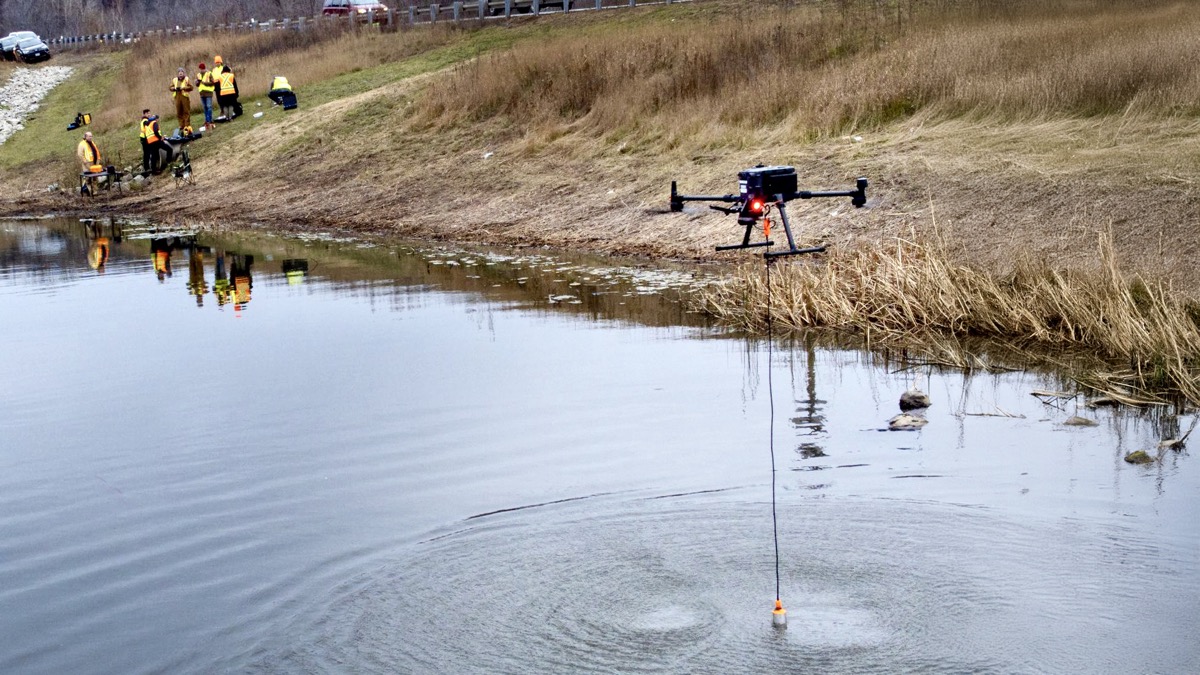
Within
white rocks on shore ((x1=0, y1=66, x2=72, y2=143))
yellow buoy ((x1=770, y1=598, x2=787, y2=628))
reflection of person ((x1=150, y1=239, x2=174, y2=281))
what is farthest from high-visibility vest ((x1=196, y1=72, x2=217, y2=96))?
yellow buoy ((x1=770, y1=598, x2=787, y2=628))

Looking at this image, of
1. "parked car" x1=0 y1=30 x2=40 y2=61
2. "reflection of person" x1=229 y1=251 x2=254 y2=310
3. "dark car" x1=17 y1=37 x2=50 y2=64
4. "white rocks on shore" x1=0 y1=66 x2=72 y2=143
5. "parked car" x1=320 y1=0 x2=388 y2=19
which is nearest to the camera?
"reflection of person" x1=229 y1=251 x2=254 y2=310

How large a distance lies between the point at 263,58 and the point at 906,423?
3829cm

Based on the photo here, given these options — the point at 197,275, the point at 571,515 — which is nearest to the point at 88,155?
the point at 197,275

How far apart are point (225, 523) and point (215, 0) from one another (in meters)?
90.8

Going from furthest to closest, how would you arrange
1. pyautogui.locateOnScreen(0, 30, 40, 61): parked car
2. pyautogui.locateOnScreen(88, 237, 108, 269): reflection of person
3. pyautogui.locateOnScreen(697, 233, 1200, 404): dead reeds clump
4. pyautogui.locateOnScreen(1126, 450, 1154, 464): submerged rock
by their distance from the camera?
pyautogui.locateOnScreen(0, 30, 40, 61): parked car → pyautogui.locateOnScreen(88, 237, 108, 269): reflection of person → pyautogui.locateOnScreen(697, 233, 1200, 404): dead reeds clump → pyautogui.locateOnScreen(1126, 450, 1154, 464): submerged rock

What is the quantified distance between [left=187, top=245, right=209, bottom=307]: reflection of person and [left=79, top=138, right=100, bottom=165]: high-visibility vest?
10.8 meters

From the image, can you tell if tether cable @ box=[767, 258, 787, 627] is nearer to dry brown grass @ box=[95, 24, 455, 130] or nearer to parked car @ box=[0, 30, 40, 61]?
dry brown grass @ box=[95, 24, 455, 130]

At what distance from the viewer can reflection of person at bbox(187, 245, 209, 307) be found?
1895 centimetres

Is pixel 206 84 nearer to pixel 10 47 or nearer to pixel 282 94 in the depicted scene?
pixel 282 94

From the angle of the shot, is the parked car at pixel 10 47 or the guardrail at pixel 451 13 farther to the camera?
the parked car at pixel 10 47

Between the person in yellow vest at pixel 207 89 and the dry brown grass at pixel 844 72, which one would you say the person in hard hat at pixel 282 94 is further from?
the dry brown grass at pixel 844 72

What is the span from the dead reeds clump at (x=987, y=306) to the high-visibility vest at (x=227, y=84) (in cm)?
2413

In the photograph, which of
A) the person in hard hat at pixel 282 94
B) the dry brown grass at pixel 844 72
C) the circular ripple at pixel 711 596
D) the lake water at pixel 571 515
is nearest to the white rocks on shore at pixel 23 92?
the person in hard hat at pixel 282 94

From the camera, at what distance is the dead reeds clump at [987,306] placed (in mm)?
11180
